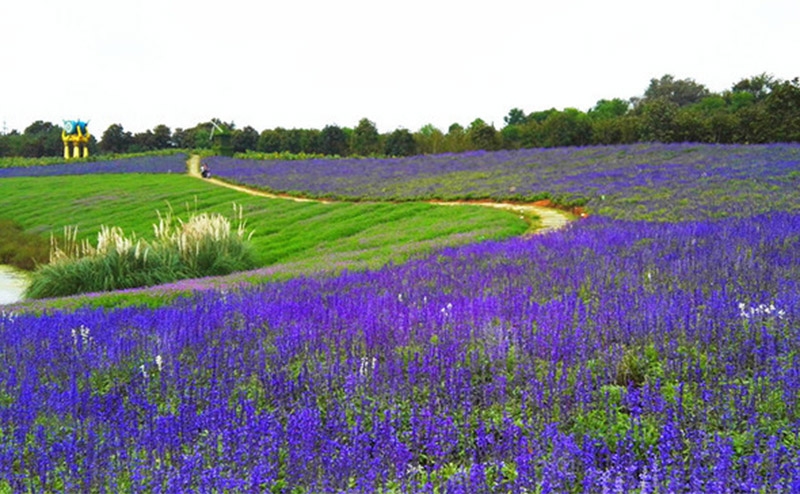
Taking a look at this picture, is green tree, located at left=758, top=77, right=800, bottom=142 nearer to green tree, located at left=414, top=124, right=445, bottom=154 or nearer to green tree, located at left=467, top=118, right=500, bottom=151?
green tree, located at left=467, top=118, right=500, bottom=151

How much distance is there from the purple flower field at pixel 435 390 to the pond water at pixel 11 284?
491 inches

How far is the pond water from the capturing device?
1877 cm

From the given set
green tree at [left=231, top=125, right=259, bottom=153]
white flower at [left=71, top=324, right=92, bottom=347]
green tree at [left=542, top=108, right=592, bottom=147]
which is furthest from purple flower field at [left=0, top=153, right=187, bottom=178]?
white flower at [left=71, top=324, right=92, bottom=347]

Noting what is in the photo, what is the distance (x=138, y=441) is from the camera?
4.17m

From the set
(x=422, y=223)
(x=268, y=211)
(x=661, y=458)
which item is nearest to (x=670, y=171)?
(x=422, y=223)

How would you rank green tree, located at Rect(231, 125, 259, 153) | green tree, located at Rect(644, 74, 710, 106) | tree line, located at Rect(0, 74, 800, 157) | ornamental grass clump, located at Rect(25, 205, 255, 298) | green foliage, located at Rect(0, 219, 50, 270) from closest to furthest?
ornamental grass clump, located at Rect(25, 205, 255, 298) → green foliage, located at Rect(0, 219, 50, 270) → tree line, located at Rect(0, 74, 800, 157) → green tree, located at Rect(231, 125, 259, 153) → green tree, located at Rect(644, 74, 710, 106)

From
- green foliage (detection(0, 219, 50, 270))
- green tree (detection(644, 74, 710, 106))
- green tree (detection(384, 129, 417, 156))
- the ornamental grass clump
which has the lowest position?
green foliage (detection(0, 219, 50, 270))

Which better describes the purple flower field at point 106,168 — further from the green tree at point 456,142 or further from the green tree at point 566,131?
the green tree at point 566,131

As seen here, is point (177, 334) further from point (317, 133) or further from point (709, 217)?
point (317, 133)

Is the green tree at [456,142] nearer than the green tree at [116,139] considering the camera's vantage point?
Yes

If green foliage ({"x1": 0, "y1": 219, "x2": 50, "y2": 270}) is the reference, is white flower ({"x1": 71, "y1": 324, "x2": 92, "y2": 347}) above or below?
above

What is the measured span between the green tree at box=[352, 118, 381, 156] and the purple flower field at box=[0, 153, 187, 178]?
831 inches

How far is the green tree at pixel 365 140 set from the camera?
77.1 m

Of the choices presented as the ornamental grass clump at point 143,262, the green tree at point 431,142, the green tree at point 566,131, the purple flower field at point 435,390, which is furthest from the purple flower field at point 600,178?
the green tree at point 431,142
